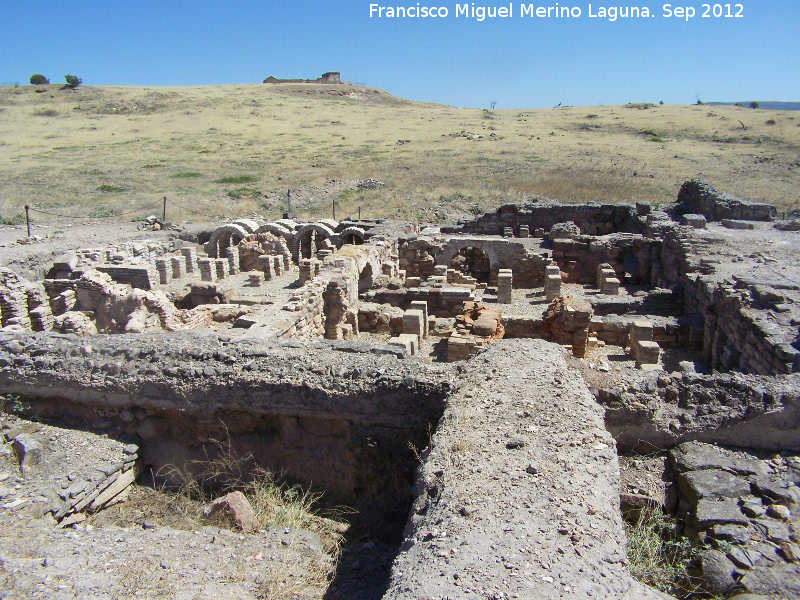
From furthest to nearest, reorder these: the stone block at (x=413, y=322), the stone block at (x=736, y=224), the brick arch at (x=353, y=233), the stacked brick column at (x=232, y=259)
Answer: the brick arch at (x=353, y=233) → the stacked brick column at (x=232, y=259) → the stone block at (x=736, y=224) → the stone block at (x=413, y=322)

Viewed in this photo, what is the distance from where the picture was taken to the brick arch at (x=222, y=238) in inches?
811

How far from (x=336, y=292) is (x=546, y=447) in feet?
26.3

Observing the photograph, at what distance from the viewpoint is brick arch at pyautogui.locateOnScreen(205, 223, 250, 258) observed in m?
20.6

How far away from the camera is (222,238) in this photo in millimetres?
20906

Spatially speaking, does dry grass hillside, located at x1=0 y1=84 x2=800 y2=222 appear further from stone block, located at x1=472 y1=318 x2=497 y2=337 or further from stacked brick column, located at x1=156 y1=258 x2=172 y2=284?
stone block, located at x1=472 y1=318 x2=497 y2=337

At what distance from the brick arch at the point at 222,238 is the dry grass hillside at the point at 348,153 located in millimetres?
7212

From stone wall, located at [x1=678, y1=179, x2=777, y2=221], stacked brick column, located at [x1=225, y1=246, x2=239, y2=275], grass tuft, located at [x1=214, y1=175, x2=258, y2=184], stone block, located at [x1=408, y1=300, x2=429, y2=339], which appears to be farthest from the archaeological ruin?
grass tuft, located at [x1=214, y1=175, x2=258, y2=184]

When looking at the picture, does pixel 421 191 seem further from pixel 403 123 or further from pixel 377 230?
pixel 403 123

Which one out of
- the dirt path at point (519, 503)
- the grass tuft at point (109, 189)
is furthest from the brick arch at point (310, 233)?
the grass tuft at point (109, 189)

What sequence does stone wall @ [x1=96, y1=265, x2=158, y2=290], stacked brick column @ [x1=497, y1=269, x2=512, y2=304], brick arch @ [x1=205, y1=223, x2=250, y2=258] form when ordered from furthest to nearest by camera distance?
brick arch @ [x1=205, y1=223, x2=250, y2=258], stone wall @ [x1=96, y1=265, x2=158, y2=290], stacked brick column @ [x1=497, y1=269, x2=512, y2=304]

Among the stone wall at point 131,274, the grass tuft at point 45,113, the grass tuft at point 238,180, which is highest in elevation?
the grass tuft at point 45,113

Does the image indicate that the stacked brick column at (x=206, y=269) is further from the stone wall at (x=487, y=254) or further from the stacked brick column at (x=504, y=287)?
the stacked brick column at (x=504, y=287)

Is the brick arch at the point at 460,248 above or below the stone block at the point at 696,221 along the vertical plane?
below

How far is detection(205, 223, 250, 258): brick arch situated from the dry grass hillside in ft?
23.7
